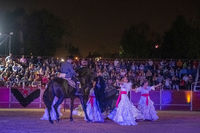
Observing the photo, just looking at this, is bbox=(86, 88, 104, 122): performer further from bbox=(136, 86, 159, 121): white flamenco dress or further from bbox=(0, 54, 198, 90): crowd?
bbox=(0, 54, 198, 90): crowd

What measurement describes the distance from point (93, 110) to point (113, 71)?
11446mm

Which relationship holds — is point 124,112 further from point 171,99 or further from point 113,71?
point 113,71

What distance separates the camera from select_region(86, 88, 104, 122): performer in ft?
55.8

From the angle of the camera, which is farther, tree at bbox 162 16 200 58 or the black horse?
tree at bbox 162 16 200 58

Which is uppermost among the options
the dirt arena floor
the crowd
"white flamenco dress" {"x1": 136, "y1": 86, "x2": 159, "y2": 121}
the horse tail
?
the crowd

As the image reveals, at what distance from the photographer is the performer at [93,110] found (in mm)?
17016

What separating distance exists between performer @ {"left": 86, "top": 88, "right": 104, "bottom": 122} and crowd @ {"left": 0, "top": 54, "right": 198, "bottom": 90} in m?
8.85

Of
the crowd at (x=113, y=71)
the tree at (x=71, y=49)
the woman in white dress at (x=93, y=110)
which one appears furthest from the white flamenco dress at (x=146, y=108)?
the tree at (x=71, y=49)

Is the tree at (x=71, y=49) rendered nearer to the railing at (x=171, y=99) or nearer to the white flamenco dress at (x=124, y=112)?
the railing at (x=171, y=99)

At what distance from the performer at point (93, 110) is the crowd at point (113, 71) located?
29.0 feet

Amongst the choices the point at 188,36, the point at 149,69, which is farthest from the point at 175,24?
the point at 149,69

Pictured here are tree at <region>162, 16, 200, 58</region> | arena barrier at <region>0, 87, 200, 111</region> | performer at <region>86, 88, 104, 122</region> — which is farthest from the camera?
tree at <region>162, 16, 200, 58</region>

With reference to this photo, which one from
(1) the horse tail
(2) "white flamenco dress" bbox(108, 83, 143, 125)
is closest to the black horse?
(1) the horse tail

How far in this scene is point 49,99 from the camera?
16.7 m
